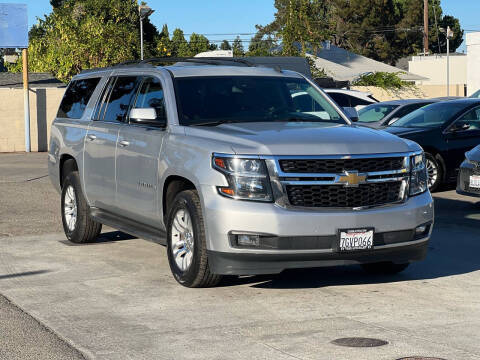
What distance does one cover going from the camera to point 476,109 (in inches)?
656

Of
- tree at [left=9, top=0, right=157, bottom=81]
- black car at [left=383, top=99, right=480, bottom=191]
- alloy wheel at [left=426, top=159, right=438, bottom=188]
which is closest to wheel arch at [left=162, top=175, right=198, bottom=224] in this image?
black car at [left=383, top=99, right=480, bottom=191]

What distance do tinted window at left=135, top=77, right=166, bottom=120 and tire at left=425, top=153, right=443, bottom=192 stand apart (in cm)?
757

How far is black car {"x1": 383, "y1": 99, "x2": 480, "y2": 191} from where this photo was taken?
1594 cm

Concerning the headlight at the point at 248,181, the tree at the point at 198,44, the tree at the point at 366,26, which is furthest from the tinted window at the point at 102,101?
the tree at the point at 198,44

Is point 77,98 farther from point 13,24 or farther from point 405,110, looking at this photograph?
point 13,24

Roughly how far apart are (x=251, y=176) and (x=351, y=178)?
2.70 ft

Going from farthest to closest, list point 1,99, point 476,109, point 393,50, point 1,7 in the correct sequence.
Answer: point 393,50, point 1,7, point 1,99, point 476,109

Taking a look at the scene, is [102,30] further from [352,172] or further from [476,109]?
[352,172]

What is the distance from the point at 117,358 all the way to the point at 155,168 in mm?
3008

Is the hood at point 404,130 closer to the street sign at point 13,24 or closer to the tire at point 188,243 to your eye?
the tire at point 188,243

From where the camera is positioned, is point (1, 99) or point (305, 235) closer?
point (305, 235)

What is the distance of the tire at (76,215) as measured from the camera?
1066 cm

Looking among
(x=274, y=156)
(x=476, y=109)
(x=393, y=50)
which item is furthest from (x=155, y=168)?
(x=393, y=50)

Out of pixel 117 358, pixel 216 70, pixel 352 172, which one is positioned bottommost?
pixel 117 358
